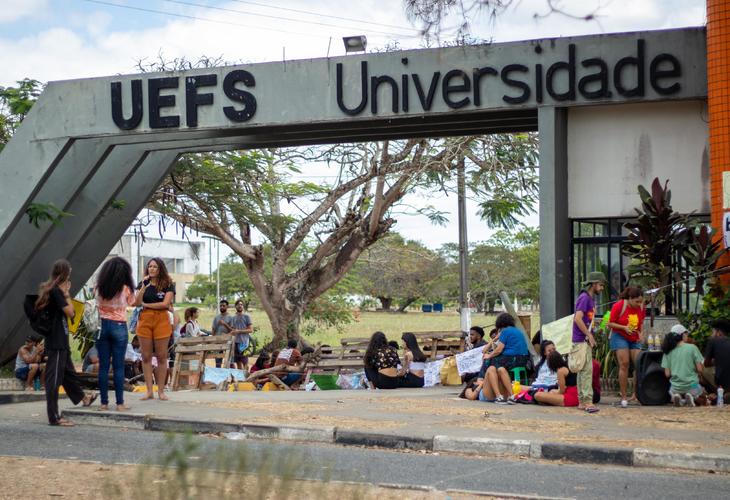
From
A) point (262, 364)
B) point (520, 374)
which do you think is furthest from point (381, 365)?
point (262, 364)

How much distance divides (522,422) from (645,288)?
3893 millimetres

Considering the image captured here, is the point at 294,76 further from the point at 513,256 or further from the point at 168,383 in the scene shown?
the point at 513,256

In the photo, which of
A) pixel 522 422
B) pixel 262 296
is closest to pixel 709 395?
pixel 522 422

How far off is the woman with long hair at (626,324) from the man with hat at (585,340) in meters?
0.57

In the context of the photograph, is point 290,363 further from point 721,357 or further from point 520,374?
point 721,357

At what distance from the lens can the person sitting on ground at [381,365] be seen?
16500 mm

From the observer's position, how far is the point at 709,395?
41.8 ft

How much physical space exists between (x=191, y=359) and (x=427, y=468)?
29.4ft

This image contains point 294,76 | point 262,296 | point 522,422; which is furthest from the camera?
point 262,296

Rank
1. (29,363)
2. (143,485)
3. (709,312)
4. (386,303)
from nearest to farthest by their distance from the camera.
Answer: (143,485)
(709,312)
(29,363)
(386,303)

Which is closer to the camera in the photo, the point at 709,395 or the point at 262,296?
the point at 709,395

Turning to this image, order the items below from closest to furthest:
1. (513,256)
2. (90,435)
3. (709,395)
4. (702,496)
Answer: (702,496) < (90,435) < (709,395) < (513,256)

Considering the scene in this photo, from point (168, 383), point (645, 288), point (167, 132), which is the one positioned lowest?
point (168, 383)

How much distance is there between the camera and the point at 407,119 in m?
16.0
